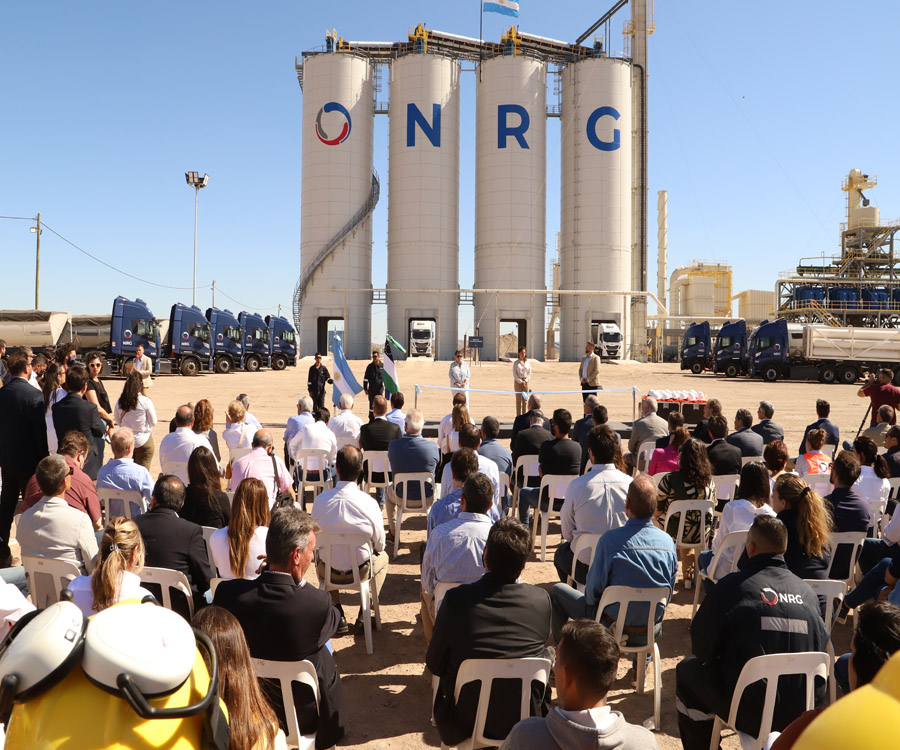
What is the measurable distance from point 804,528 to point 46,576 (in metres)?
5.19

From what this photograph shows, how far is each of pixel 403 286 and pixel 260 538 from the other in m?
44.8

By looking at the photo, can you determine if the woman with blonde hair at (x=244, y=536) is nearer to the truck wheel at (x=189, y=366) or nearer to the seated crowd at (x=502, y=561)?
the seated crowd at (x=502, y=561)

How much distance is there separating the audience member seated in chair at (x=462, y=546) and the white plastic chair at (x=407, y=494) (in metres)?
2.83

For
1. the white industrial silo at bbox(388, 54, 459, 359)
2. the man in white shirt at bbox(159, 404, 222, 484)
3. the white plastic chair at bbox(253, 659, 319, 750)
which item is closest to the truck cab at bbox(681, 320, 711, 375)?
the white industrial silo at bbox(388, 54, 459, 359)

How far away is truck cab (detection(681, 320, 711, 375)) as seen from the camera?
40.3 metres

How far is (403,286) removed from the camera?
48.6 metres

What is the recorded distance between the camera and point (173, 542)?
176 inches

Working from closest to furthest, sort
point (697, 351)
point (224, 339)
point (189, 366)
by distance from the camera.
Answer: point (189, 366) → point (224, 339) → point (697, 351)

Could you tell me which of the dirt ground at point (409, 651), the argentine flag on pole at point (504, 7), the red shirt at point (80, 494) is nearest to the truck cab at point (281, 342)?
the dirt ground at point (409, 651)

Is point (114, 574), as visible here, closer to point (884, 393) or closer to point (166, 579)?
point (166, 579)

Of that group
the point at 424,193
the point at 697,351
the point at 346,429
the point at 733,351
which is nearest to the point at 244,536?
the point at 346,429

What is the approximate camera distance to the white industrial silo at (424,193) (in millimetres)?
47094

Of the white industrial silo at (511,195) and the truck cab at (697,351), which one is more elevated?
the white industrial silo at (511,195)

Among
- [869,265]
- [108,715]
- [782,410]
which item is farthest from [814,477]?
[869,265]
